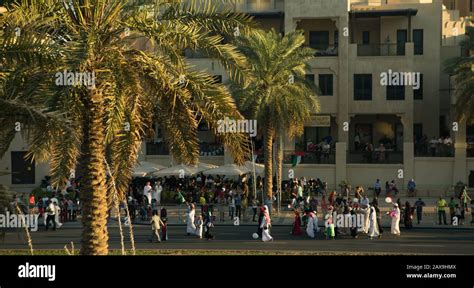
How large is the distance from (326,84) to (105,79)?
124 feet

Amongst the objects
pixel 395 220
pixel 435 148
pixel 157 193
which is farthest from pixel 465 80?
pixel 157 193

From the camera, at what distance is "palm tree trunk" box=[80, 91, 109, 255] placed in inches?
571

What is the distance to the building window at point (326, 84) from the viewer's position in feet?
168

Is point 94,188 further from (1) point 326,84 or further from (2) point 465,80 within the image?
(1) point 326,84

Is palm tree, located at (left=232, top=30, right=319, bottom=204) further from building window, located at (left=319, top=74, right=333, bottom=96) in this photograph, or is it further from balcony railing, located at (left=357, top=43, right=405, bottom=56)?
balcony railing, located at (left=357, top=43, right=405, bottom=56)

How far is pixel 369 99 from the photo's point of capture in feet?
168

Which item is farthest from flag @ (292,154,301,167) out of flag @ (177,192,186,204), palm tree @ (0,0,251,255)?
palm tree @ (0,0,251,255)

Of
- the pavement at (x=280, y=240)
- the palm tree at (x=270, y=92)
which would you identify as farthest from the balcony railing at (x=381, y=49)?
the pavement at (x=280, y=240)

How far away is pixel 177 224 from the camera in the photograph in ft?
115

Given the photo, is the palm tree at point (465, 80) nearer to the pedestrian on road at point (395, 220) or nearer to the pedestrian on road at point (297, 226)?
the pedestrian on road at point (395, 220)

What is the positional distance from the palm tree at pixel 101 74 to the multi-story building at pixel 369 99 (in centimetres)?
3280

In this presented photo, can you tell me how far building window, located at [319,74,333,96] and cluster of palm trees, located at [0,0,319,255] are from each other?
35.0 metres
